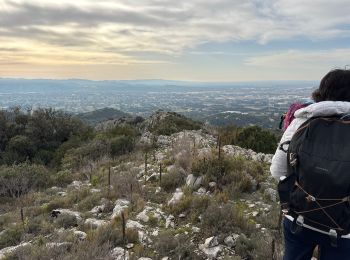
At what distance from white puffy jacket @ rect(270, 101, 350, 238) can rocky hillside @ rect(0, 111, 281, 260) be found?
4.86ft

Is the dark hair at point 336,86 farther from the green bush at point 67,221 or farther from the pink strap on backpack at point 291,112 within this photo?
the green bush at point 67,221

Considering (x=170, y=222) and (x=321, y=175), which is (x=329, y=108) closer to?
(x=321, y=175)

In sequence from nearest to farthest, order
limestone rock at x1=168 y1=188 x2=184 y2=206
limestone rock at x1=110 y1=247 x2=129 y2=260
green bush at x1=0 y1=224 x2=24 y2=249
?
1. limestone rock at x1=110 y1=247 x2=129 y2=260
2. green bush at x1=0 y1=224 x2=24 y2=249
3. limestone rock at x1=168 y1=188 x2=184 y2=206

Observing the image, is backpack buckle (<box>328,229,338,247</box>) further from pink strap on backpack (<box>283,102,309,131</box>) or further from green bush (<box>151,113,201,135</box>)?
green bush (<box>151,113,201,135</box>)

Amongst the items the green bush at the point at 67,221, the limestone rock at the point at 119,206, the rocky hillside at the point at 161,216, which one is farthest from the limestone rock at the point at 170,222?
the green bush at the point at 67,221

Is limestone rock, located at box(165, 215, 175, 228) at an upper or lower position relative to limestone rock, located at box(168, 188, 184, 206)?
lower

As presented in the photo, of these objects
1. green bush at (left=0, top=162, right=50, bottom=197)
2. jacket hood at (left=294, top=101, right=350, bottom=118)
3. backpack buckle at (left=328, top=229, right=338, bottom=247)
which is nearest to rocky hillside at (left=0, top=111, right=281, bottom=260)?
green bush at (left=0, top=162, right=50, bottom=197)

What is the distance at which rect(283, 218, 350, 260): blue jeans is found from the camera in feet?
7.48

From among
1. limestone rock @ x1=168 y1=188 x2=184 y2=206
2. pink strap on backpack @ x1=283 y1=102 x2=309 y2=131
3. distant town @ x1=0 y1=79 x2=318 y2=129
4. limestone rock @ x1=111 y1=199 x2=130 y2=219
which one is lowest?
distant town @ x1=0 y1=79 x2=318 y2=129

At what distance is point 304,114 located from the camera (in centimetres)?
232

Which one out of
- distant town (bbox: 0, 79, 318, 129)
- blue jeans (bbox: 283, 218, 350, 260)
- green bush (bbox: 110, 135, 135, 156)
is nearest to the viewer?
blue jeans (bbox: 283, 218, 350, 260)

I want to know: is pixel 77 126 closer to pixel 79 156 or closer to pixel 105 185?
pixel 79 156

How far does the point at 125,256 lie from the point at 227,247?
1.22 metres

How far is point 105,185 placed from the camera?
741 cm
